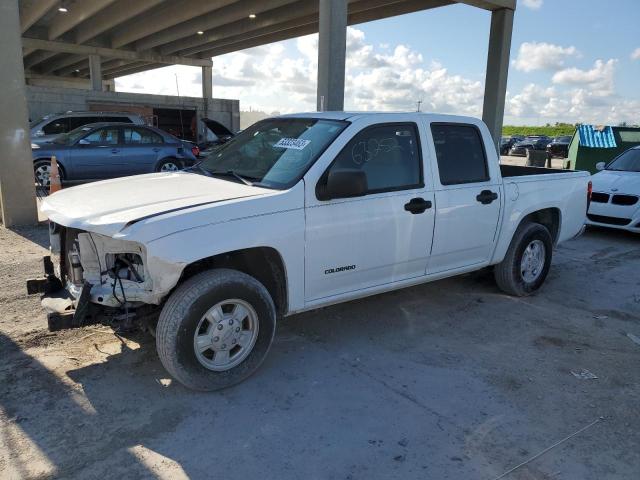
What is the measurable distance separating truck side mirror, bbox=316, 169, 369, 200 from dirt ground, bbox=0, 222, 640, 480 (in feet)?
4.21

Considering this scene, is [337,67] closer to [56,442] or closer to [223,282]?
[223,282]

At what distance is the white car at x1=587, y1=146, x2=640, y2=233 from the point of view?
8531 mm

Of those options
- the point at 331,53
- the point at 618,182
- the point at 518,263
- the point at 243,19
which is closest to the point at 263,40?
the point at 243,19

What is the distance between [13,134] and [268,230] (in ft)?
21.3

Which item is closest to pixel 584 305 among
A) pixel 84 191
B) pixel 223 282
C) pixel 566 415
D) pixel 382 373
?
pixel 566 415

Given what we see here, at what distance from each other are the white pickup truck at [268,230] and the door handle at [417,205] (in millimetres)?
12

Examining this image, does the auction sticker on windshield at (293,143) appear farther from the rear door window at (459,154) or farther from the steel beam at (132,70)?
the steel beam at (132,70)

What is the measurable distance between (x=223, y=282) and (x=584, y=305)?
13.2ft

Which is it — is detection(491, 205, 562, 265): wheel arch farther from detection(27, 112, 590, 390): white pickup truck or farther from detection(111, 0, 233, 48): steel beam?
detection(111, 0, 233, 48): steel beam

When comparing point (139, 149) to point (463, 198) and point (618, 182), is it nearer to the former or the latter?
point (463, 198)

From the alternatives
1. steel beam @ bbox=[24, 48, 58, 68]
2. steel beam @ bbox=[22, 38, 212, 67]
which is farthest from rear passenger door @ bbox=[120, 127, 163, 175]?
steel beam @ bbox=[24, 48, 58, 68]

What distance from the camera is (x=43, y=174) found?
11.6m

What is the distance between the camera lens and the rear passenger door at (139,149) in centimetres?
1255

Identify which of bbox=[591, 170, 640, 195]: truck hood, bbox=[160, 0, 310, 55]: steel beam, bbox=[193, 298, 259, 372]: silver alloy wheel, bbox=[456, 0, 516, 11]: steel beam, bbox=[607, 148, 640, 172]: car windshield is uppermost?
bbox=[160, 0, 310, 55]: steel beam
